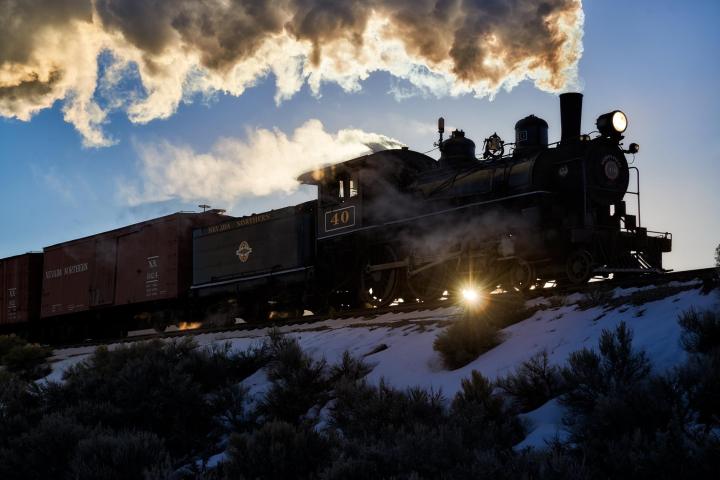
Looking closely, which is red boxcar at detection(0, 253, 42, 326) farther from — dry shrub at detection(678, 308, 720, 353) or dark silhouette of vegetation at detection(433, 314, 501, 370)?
dry shrub at detection(678, 308, 720, 353)

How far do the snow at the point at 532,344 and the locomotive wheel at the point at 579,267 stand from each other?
2235mm

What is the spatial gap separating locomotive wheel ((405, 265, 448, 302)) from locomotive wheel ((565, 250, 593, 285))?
2.69 metres

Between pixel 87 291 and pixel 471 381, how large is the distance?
773 inches

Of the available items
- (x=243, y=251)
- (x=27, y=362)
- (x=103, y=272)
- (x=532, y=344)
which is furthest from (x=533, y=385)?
(x=103, y=272)

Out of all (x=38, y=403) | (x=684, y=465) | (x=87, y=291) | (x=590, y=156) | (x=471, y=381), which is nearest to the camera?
(x=684, y=465)

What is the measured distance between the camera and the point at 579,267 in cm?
1230

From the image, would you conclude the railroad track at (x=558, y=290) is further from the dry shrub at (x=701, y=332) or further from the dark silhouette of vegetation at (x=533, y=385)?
the dark silhouette of vegetation at (x=533, y=385)

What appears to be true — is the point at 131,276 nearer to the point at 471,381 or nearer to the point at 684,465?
the point at 471,381

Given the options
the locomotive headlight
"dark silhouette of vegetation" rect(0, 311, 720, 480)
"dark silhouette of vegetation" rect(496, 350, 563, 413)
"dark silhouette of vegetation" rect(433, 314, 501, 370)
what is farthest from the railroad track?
the locomotive headlight

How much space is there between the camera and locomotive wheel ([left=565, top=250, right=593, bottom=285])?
39.6ft

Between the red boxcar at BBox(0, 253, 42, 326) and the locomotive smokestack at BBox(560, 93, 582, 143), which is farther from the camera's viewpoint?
the red boxcar at BBox(0, 253, 42, 326)

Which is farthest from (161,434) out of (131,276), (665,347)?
(131,276)

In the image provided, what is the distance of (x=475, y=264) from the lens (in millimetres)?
13477

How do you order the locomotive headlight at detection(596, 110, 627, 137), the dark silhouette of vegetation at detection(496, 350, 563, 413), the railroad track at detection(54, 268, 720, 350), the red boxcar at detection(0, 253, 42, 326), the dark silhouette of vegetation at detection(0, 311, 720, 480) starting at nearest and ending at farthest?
the dark silhouette of vegetation at detection(0, 311, 720, 480), the dark silhouette of vegetation at detection(496, 350, 563, 413), the railroad track at detection(54, 268, 720, 350), the locomotive headlight at detection(596, 110, 627, 137), the red boxcar at detection(0, 253, 42, 326)
